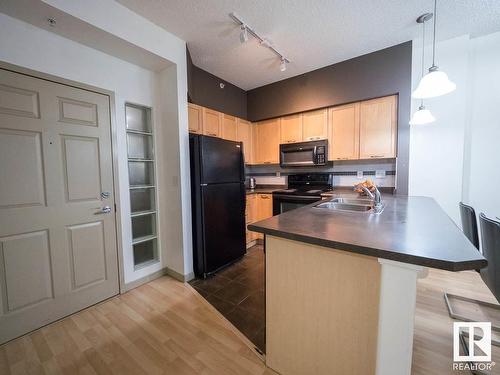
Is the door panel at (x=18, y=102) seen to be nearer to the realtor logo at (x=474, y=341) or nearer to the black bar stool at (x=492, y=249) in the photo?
the black bar stool at (x=492, y=249)

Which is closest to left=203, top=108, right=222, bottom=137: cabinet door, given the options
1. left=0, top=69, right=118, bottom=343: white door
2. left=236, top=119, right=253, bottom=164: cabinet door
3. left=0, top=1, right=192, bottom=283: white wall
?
left=236, top=119, right=253, bottom=164: cabinet door

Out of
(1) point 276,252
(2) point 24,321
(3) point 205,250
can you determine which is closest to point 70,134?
(2) point 24,321

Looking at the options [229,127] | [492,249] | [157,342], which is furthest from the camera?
[229,127]

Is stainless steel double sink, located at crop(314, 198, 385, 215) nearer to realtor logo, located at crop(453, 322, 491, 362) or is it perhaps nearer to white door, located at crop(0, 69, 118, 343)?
realtor logo, located at crop(453, 322, 491, 362)

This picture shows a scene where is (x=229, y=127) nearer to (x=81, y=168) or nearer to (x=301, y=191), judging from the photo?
(x=301, y=191)

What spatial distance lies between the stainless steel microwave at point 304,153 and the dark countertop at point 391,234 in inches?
69.6

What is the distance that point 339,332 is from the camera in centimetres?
104

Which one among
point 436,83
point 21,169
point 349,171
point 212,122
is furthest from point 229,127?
point 436,83

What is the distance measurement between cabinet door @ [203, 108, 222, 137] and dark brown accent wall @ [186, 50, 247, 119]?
0.48 feet

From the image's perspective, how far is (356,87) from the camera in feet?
9.43

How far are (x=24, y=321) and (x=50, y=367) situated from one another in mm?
554

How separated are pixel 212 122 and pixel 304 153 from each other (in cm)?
159

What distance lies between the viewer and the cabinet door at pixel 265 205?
135 inches

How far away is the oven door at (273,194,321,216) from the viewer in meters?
2.94
